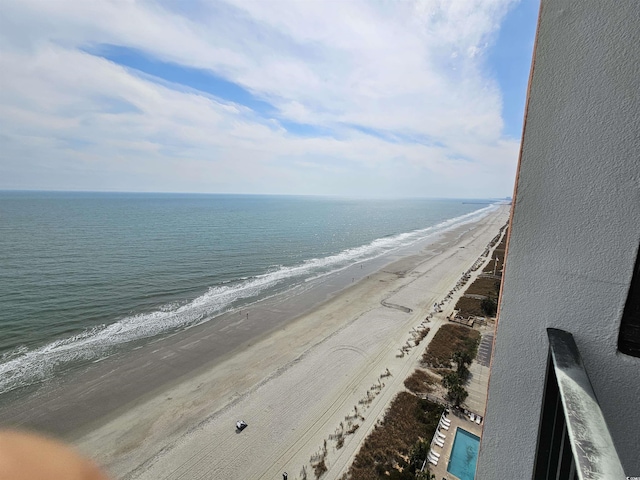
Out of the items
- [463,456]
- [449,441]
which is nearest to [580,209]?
[463,456]

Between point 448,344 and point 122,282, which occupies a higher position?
point 122,282

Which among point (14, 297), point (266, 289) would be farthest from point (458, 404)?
point (14, 297)

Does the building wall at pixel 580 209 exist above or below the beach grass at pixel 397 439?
above

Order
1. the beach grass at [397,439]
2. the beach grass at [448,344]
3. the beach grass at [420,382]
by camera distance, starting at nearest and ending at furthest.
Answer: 1. the beach grass at [397,439]
2. the beach grass at [420,382]
3. the beach grass at [448,344]

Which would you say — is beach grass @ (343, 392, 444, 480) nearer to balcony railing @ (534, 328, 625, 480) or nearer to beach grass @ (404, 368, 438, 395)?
beach grass @ (404, 368, 438, 395)

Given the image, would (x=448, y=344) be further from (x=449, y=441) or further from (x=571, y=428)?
(x=571, y=428)

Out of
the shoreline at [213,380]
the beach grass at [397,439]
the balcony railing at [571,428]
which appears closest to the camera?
the balcony railing at [571,428]

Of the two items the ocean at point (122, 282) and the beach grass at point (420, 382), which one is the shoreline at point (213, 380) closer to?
the beach grass at point (420, 382)

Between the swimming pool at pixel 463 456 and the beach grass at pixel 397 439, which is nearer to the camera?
the beach grass at pixel 397 439

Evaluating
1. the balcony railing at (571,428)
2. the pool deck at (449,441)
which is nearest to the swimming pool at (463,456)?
the pool deck at (449,441)
